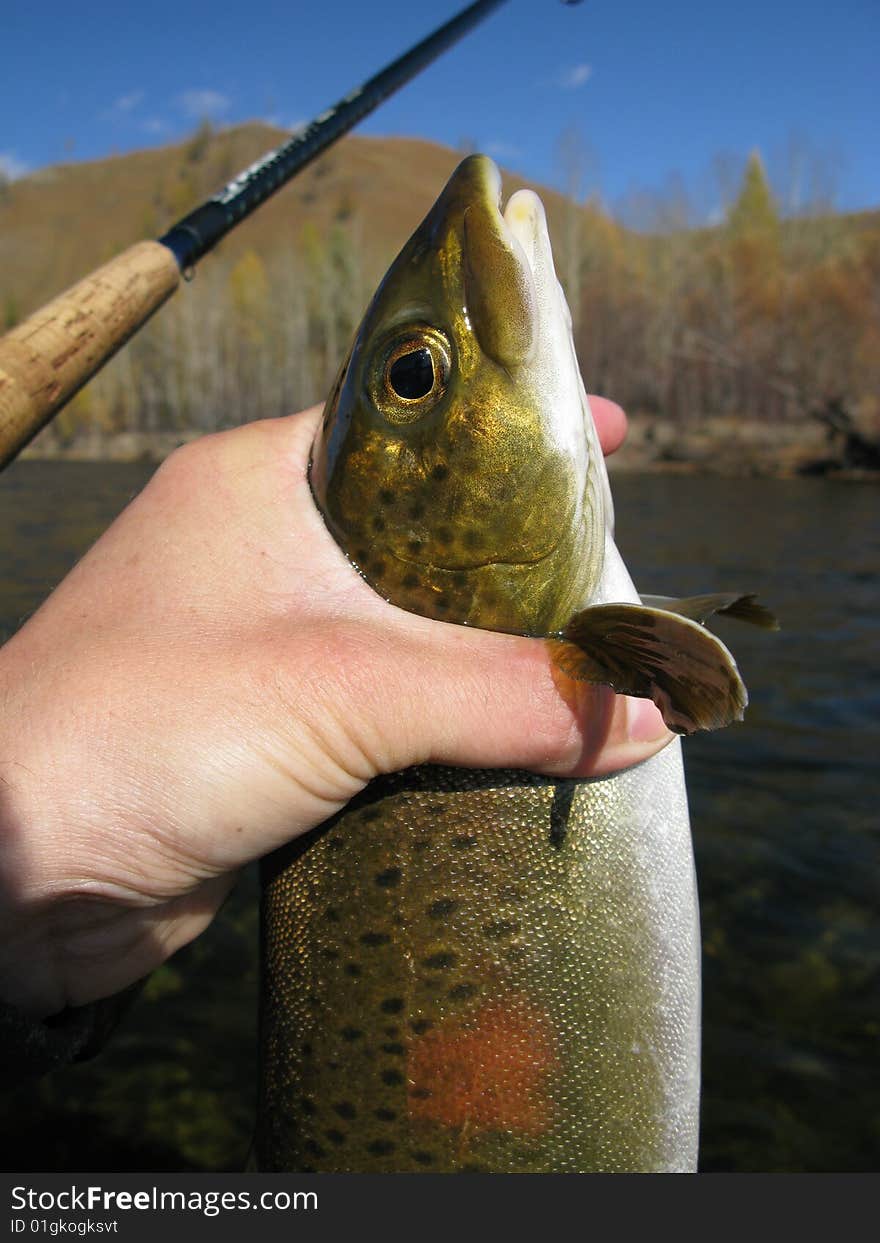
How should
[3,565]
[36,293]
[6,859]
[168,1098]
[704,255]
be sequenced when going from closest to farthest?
[6,859], [168,1098], [3,565], [704,255], [36,293]

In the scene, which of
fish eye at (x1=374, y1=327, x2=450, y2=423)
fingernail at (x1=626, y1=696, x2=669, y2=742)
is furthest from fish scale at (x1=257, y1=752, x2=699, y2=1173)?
fish eye at (x1=374, y1=327, x2=450, y2=423)

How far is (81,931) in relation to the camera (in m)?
1.94

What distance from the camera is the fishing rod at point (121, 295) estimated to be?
2.37 metres

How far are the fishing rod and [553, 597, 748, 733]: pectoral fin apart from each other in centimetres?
142

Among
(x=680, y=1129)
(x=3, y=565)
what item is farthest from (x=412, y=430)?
(x=3, y=565)

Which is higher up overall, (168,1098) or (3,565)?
(3,565)

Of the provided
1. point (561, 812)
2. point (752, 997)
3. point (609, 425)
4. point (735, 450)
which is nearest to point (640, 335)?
point (735, 450)

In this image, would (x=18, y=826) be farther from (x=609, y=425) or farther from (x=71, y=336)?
(x=609, y=425)

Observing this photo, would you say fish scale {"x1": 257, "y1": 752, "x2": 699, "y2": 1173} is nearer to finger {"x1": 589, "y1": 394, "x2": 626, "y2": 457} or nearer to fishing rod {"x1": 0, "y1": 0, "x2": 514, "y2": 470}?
finger {"x1": 589, "y1": 394, "x2": 626, "y2": 457}

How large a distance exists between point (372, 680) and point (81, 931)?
2.77 feet

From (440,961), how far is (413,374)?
3.89 ft

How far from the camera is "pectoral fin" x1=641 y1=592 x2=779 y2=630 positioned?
2.00 m

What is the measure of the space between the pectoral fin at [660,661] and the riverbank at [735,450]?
3191cm

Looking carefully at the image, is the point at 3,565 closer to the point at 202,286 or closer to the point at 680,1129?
the point at 680,1129
